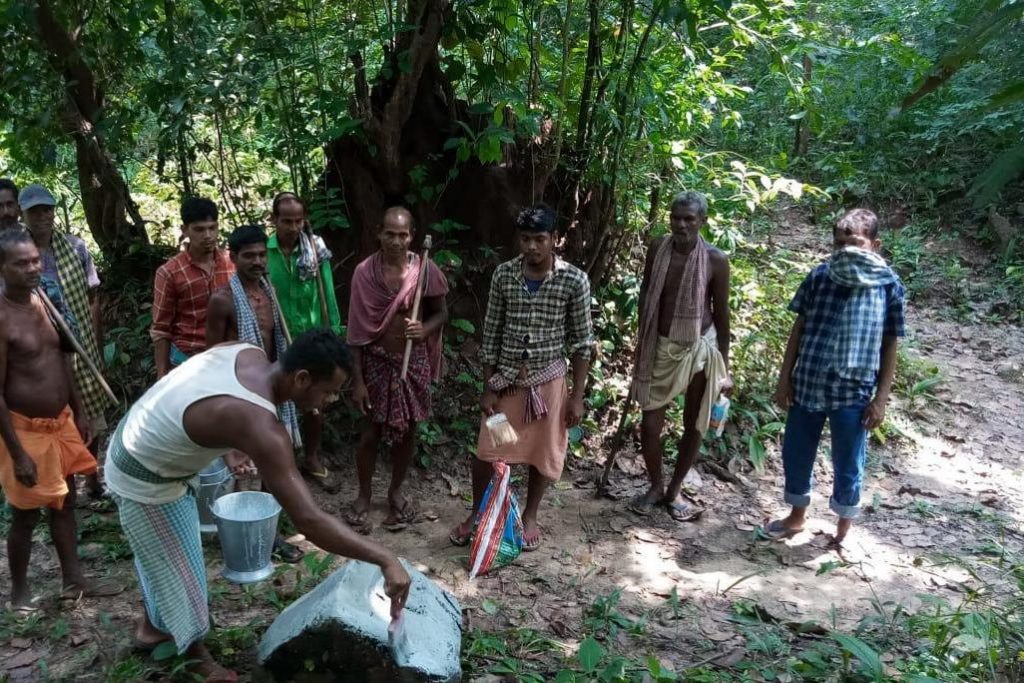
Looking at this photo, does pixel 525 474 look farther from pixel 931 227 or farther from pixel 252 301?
pixel 931 227

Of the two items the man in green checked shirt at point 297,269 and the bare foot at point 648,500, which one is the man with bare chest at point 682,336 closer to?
the bare foot at point 648,500

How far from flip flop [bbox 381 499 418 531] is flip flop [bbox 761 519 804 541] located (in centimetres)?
203

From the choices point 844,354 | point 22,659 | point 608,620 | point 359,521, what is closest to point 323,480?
point 359,521

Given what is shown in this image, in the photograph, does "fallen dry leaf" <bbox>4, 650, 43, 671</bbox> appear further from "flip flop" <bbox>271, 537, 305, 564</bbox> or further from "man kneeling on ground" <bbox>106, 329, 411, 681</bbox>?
"flip flop" <bbox>271, 537, 305, 564</bbox>

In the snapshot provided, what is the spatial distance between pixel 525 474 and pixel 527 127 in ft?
7.26

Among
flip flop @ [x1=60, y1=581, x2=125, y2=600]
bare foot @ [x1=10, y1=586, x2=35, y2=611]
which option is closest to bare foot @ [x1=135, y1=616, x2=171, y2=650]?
flip flop @ [x1=60, y1=581, x2=125, y2=600]

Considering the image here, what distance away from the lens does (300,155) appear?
5.24 meters

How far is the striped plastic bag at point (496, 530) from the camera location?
12.8 ft

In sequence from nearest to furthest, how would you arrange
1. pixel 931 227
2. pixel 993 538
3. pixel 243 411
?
pixel 243 411, pixel 993 538, pixel 931 227

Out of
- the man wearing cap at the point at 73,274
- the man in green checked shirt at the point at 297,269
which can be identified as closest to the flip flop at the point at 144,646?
the man wearing cap at the point at 73,274

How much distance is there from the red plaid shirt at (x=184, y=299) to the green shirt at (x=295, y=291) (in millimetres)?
273

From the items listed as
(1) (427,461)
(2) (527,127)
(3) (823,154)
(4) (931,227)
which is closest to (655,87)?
(2) (527,127)

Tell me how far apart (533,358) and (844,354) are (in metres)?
1.58

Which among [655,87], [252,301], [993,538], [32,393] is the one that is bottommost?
[993,538]
